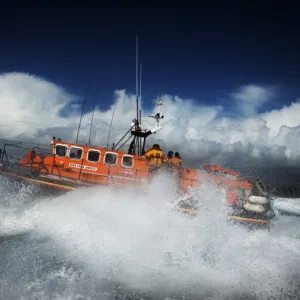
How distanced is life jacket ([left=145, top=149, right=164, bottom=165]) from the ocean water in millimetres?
1003

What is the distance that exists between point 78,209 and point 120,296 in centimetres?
543

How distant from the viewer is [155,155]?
40.3 ft

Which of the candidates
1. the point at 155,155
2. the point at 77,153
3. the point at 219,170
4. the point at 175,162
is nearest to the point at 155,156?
the point at 155,155

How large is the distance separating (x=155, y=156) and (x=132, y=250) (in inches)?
196

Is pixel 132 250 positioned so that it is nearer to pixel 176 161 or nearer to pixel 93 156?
pixel 93 156

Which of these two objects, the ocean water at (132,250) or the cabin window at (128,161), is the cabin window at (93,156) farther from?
the ocean water at (132,250)

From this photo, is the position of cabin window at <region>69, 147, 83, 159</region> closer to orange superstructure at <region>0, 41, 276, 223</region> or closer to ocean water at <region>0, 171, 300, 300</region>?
orange superstructure at <region>0, 41, 276, 223</region>

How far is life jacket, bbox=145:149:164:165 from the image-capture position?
40.1 ft

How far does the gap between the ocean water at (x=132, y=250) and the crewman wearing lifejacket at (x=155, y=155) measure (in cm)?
101

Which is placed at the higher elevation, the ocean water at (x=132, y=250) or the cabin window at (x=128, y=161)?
the cabin window at (x=128, y=161)

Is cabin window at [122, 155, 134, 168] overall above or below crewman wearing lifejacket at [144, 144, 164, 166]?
below

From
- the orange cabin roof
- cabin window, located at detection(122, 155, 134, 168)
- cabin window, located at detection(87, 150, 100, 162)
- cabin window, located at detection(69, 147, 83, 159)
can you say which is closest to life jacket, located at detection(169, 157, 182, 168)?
the orange cabin roof

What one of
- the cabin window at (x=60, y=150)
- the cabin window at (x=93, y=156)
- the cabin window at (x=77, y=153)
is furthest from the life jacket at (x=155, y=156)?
the cabin window at (x=60, y=150)

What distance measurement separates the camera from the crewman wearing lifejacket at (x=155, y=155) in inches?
482
